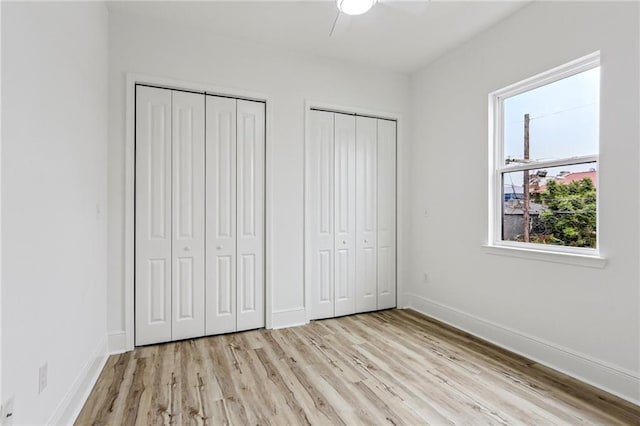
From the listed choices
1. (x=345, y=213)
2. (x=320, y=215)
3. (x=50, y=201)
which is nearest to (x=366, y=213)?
(x=345, y=213)

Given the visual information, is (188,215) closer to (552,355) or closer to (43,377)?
(43,377)

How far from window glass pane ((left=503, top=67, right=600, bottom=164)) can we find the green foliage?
0.26 meters

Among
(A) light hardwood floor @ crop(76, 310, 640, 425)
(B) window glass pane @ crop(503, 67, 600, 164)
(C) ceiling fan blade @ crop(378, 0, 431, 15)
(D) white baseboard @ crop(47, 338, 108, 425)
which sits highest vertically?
(C) ceiling fan blade @ crop(378, 0, 431, 15)

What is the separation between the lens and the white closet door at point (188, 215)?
290cm

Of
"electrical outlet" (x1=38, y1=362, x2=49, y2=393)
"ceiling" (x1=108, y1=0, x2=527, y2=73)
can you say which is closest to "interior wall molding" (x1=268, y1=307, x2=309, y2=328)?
"electrical outlet" (x1=38, y1=362, x2=49, y2=393)

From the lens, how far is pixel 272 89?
10.7ft

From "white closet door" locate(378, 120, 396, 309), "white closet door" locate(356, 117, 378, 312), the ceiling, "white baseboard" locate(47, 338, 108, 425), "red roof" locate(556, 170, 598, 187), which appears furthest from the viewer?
"white closet door" locate(378, 120, 396, 309)

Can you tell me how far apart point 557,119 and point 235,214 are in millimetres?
2858

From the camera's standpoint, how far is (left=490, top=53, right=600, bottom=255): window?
2.33 metres

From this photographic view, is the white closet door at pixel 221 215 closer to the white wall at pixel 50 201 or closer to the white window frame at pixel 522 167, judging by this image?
the white wall at pixel 50 201

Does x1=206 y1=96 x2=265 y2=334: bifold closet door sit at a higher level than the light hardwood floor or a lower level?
higher

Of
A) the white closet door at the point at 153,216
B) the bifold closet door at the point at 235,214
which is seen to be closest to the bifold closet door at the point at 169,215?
the white closet door at the point at 153,216

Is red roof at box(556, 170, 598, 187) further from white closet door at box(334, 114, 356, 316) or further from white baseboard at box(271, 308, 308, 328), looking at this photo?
white baseboard at box(271, 308, 308, 328)

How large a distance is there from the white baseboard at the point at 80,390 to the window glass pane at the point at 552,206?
344 centimetres
